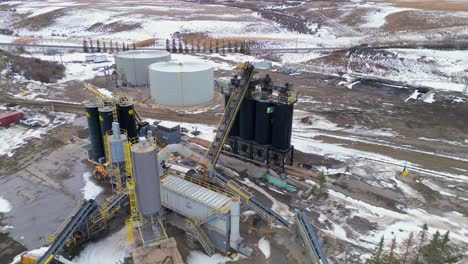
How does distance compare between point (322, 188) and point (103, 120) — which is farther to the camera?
point (322, 188)

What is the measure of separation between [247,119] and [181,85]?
16.3m

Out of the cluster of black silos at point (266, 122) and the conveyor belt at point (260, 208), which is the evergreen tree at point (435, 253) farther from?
the cluster of black silos at point (266, 122)

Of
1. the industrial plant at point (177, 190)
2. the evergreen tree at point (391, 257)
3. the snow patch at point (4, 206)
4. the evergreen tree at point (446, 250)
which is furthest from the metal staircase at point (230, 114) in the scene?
the evergreen tree at point (446, 250)

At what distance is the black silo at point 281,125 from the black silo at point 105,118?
1168 cm

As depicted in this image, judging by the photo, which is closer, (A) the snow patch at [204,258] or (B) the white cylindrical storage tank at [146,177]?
(B) the white cylindrical storage tank at [146,177]

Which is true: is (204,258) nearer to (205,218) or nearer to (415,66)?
(205,218)

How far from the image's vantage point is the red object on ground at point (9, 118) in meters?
35.3

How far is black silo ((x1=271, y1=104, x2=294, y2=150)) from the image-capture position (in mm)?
25734

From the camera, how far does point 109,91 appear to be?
4750 centimetres

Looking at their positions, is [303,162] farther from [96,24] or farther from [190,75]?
[96,24]

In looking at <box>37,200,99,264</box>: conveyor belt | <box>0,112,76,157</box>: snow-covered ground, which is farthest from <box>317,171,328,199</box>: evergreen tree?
<box>0,112,76,157</box>: snow-covered ground

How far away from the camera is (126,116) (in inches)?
954

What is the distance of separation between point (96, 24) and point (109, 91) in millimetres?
71938

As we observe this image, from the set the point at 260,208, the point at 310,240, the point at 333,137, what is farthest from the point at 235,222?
the point at 333,137
